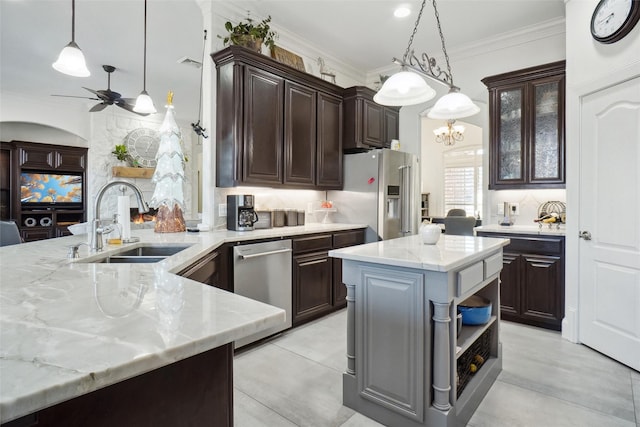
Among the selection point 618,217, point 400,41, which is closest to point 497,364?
point 618,217

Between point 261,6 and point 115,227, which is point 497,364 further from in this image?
point 261,6

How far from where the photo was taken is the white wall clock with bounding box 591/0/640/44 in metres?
2.47

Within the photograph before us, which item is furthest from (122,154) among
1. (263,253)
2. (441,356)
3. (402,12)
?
(441,356)

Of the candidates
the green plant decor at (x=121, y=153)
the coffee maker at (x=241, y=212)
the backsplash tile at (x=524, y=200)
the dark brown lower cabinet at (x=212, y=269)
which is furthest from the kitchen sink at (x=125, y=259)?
the green plant decor at (x=121, y=153)

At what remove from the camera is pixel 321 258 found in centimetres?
363

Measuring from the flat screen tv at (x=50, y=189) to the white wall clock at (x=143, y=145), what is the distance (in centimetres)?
104

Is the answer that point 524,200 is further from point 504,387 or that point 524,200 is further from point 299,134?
point 299,134

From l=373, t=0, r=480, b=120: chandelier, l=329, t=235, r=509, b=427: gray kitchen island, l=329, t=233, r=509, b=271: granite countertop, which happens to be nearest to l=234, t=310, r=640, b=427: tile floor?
l=329, t=235, r=509, b=427: gray kitchen island

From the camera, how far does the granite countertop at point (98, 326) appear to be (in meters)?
0.53

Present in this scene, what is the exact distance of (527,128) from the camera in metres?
3.71

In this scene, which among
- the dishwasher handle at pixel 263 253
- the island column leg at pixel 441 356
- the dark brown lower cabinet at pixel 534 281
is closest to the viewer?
the island column leg at pixel 441 356

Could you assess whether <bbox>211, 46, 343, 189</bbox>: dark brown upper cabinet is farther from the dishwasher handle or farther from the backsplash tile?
the backsplash tile

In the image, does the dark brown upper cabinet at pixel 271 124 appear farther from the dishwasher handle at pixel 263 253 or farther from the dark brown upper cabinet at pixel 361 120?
the dishwasher handle at pixel 263 253

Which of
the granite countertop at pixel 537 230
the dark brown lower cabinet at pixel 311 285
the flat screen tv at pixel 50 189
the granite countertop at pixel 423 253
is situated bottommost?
the dark brown lower cabinet at pixel 311 285
